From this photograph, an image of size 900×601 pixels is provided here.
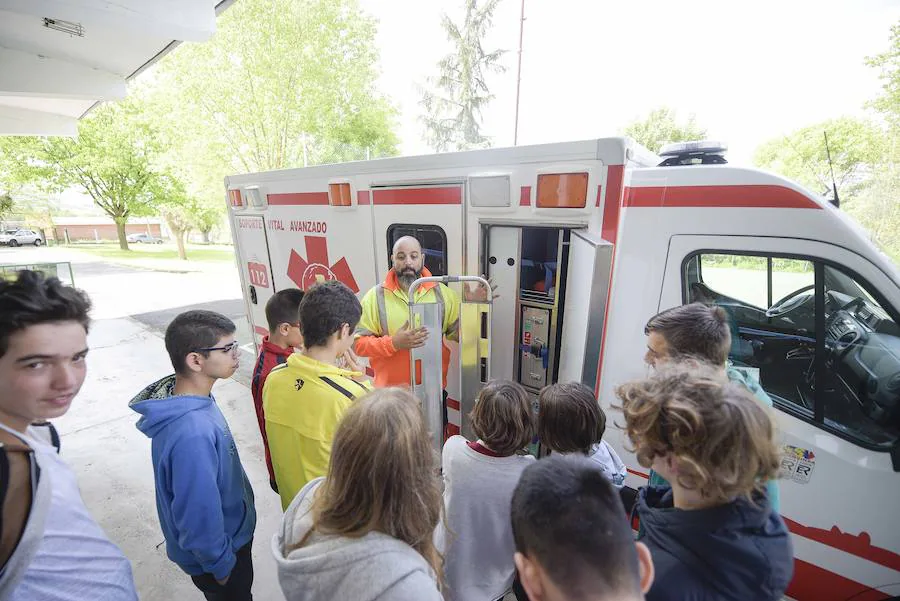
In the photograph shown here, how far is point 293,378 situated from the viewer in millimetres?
1642

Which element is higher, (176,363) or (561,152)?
(561,152)

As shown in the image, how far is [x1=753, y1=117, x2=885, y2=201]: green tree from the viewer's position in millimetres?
14727

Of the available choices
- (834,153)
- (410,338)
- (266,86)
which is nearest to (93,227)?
(266,86)

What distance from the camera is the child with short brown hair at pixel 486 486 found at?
5.03 feet

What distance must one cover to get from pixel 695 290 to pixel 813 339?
59cm

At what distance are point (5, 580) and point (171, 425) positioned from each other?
61 cm

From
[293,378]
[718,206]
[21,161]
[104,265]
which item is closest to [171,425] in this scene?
[293,378]

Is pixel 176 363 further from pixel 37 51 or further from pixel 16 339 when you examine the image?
pixel 37 51

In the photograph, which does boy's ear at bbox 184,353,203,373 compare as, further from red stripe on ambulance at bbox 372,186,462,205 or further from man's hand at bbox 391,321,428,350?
red stripe on ambulance at bbox 372,186,462,205

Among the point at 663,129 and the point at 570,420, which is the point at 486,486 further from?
the point at 663,129

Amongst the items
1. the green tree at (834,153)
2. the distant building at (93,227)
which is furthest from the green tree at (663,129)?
the distant building at (93,227)

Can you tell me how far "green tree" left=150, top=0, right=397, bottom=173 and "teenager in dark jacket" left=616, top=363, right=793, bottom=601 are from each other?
1184 centimetres

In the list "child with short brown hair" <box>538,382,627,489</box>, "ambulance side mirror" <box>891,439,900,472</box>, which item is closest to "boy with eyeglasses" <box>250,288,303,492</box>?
"child with short brown hair" <box>538,382,627,489</box>

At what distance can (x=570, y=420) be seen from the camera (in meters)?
1.61
